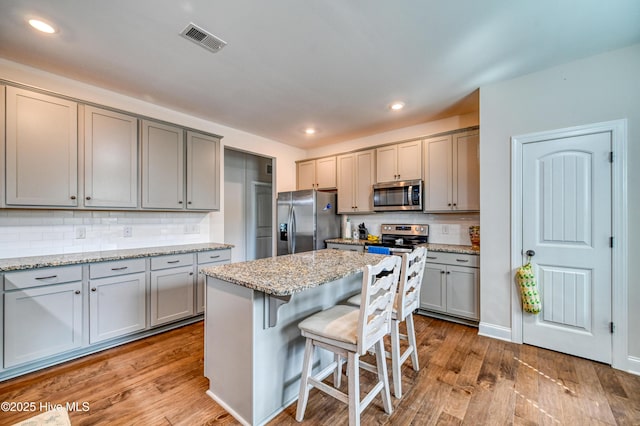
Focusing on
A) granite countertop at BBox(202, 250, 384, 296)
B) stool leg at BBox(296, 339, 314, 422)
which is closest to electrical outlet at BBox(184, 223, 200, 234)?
granite countertop at BBox(202, 250, 384, 296)

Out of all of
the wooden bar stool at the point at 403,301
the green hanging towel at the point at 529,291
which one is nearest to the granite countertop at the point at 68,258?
the wooden bar stool at the point at 403,301

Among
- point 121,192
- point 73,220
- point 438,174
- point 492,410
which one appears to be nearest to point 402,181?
point 438,174

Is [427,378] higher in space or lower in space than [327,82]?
lower

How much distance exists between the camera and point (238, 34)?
6.64 feet

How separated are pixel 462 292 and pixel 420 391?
1522mm

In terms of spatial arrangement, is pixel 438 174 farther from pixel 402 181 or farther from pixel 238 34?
pixel 238 34

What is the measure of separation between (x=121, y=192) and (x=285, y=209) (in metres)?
2.32

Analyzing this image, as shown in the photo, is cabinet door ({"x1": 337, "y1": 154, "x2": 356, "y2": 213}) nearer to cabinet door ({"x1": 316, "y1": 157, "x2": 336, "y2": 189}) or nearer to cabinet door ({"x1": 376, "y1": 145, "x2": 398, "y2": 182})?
cabinet door ({"x1": 316, "y1": 157, "x2": 336, "y2": 189})

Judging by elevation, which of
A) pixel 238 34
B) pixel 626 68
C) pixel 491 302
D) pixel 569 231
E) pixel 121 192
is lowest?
pixel 491 302

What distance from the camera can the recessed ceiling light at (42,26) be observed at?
6.14 feet

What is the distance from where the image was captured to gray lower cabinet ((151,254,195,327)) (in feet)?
9.21

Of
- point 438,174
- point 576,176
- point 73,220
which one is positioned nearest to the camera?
point 576,176

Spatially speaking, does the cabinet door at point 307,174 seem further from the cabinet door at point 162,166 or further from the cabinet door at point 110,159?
the cabinet door at point 110,159

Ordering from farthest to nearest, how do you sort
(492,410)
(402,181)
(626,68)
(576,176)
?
(402,181) → (576,176) → (626,68) → (492,410)
